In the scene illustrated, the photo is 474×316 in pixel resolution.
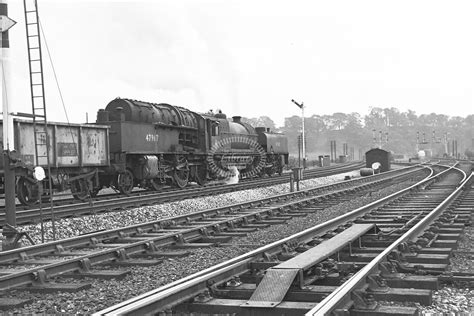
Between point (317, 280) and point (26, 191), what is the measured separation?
10.6 metres

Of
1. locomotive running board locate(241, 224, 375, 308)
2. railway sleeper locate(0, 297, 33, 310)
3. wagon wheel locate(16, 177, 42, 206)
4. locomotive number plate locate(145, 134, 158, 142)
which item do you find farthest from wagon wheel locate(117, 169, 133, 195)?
railway sleeper locate(0, 297, 33, 310)

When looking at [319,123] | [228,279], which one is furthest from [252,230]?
[319,123]

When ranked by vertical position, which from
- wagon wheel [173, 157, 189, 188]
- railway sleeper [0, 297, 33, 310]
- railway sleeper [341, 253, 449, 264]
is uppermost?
wagon wheel [173, 157, 189, 188]

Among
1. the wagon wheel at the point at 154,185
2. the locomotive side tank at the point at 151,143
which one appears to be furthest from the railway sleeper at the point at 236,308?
the wagon wheel at the point at 154,185

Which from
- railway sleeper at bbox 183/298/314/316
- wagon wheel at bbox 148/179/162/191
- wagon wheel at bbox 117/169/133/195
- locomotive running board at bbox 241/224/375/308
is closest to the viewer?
railway sleeper at bbox 183/298/314/316

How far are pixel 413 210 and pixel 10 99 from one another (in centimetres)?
818

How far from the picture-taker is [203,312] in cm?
438

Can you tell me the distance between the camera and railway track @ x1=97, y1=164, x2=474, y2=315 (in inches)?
164

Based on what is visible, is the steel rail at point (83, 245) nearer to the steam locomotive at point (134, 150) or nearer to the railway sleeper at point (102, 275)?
the railway sleeper at point (102, 275)

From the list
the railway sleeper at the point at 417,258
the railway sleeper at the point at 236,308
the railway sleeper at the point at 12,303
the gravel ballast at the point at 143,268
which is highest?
the railway sleeper at the point at 236,308

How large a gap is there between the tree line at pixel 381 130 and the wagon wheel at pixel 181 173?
302ft

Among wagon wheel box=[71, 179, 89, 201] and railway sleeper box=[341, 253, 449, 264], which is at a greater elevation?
wagon wheel box=[71, 179, 89, 201]

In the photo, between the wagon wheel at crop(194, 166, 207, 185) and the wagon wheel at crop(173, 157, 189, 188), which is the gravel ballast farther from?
the wagon wheel at crop(194, 166, 207, 185)

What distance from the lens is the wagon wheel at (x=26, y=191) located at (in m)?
13.5
